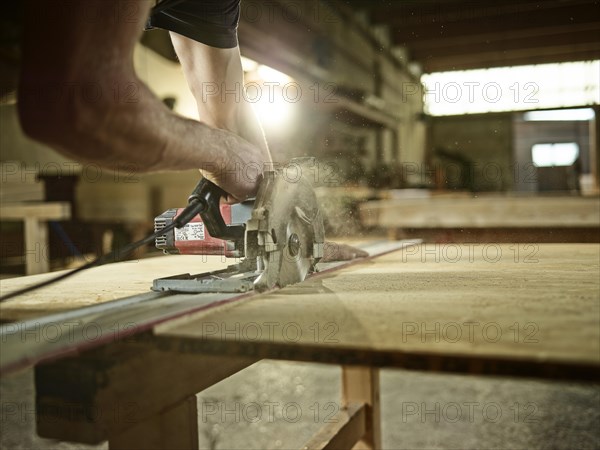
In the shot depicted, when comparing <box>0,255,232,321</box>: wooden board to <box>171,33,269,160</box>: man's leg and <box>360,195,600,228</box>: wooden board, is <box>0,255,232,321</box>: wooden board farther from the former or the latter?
<box>360,195,600,228</box>: wooden board

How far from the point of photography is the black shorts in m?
1.38

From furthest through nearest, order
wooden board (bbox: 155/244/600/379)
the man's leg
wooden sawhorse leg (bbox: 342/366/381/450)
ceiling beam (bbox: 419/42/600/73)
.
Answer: ceiling beam (bbox: 419/42/600/73)
wooden sawhorse leg (bbox: 342/366/381/450)
the man's leg
wooden board (bbox: 155/244/600/379)

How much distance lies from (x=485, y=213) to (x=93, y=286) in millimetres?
2715

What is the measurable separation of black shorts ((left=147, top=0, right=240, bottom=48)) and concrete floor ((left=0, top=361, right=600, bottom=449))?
1.93 metres

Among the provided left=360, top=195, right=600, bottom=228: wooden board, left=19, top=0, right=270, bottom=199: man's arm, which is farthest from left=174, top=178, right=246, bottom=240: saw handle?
left=360, top=195, right=600, bottom=228: wooden board

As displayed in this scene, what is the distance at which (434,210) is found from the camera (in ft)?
11.8

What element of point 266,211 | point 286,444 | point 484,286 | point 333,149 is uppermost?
point 333,149

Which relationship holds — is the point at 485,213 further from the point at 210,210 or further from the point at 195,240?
the point at 210,210

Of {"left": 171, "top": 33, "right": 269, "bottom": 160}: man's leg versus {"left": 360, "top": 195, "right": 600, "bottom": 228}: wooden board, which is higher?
{"left": 171, "top": 33, "right": 269, "bottom": 160}: man's leg

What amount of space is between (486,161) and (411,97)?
378 centimetres

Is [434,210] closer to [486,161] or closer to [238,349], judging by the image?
[238,349]

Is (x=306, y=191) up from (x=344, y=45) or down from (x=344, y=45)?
down

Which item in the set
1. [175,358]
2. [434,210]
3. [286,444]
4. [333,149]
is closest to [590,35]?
Answer: [333,149]

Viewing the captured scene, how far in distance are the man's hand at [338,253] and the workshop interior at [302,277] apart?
0.06 ft
